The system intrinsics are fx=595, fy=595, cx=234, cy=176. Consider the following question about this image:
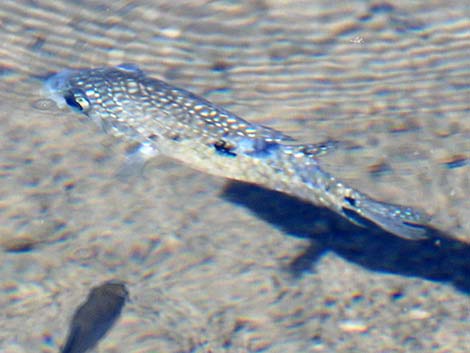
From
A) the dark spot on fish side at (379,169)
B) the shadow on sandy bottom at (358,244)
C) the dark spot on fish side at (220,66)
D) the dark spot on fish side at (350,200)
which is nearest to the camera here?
the dark spot on fish side at (350,200)

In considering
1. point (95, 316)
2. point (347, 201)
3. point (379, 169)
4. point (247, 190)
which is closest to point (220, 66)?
point (247, 190)

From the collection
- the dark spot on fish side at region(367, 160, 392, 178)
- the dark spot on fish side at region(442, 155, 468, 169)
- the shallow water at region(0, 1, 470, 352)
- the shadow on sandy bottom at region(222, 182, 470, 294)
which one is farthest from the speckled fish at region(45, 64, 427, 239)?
the dark spot on fish side at region(442, 155, 468, 169)

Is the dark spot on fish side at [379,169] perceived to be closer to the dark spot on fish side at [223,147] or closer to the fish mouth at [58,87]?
the dark spot on fish side at [223,147]

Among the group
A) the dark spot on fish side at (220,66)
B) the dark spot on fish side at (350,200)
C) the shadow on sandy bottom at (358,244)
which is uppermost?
the dark spot on fish side at (220,66)

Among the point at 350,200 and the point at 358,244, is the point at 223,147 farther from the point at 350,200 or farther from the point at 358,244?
the point at 358,244

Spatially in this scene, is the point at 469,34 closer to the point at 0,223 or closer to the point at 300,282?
the point at 300,282

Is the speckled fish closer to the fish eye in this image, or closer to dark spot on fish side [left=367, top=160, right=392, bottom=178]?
the fish eye

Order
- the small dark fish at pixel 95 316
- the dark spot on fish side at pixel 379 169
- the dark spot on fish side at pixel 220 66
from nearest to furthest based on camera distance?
the small dark fish at pixel 95 316, the dark spot on fish side at pixel 379 169, the dark spot on fish side at pixel 220 66

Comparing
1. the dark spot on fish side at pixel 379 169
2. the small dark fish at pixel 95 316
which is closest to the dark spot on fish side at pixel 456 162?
the dark spot on fish side at pixel 379 169

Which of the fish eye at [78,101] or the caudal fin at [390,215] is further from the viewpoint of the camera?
the fish eye at [78,101]
